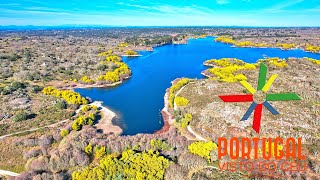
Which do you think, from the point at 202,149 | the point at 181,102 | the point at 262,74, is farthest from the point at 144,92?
the point at 262,74

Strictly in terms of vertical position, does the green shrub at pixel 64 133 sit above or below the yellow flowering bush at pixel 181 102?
below

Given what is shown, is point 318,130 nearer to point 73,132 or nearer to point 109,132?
point 109,132

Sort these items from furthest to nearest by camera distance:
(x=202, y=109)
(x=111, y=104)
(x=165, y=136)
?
(x=111, y=104), (x=202, y=109), (x=165, y=136)

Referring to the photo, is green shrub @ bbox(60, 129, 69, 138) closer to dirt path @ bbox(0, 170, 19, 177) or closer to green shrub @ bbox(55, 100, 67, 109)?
dirt path @ bbox(0, 170, 19, 177)

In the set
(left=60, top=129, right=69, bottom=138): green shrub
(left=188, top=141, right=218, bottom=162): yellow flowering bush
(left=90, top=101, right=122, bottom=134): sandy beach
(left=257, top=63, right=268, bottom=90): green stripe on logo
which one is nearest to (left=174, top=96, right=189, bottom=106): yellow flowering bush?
(left=90, top=101, right=122, bottom=134): sandy beach

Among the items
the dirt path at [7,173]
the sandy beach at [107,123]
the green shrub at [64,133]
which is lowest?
the dirt path at [7,173]

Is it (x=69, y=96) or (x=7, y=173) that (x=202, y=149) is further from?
(x=69, y=96)

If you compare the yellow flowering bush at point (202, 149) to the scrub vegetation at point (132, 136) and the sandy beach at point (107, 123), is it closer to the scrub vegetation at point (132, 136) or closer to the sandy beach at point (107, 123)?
the scrub vegetation at point (132, 136)

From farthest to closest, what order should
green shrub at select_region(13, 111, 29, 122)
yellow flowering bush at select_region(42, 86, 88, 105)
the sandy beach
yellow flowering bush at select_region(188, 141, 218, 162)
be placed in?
1. yellow flowering bush at select_region(42, 86, 88, 105)
2. green shrub at select_region(13, 111, 29, 122)
3. the sandy beach
4. yellow flowering bush at select_region(188, 141, 218, 162)

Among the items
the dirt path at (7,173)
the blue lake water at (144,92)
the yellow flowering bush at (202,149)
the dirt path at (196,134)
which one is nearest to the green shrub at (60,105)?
the blue lake water at (144,92)

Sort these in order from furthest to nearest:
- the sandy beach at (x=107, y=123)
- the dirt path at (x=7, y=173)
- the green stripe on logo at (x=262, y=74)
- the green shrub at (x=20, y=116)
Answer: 1. the green shrub at (x=20, y=116)
2. the sandy beach at (x=107, y=123)
3. the dirt path at (x=7, y=173)
4. the green stripe on logo at (x=262, y=74)

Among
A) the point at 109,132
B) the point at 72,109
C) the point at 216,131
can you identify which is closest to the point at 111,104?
the point at 72,109
